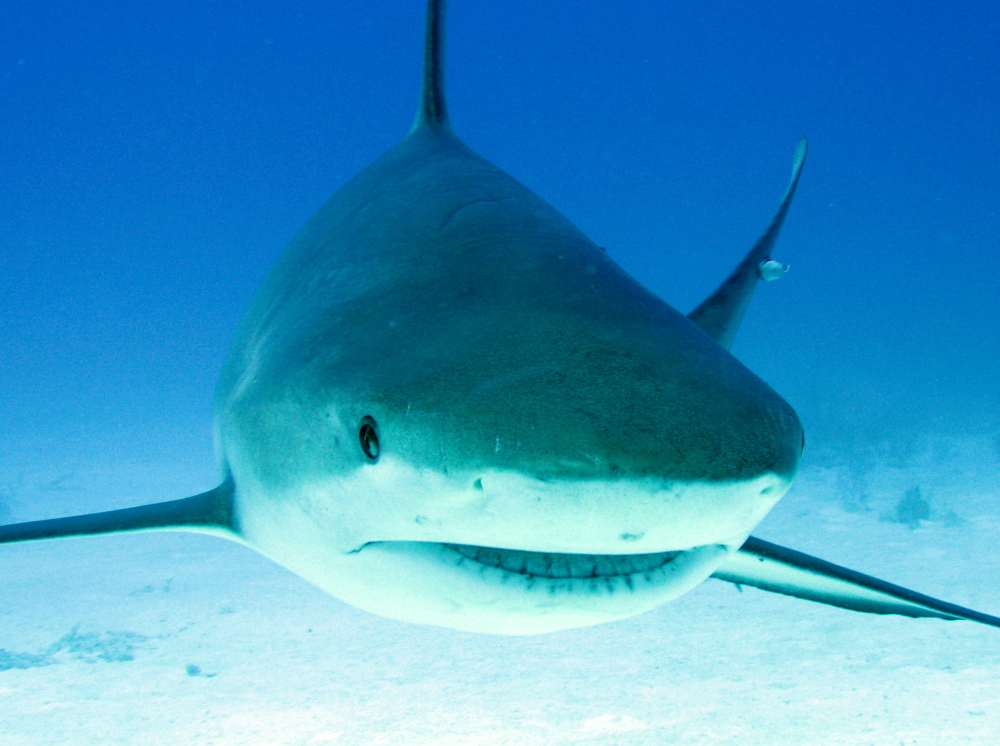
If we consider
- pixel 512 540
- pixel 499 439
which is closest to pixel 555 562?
pixel 512 540

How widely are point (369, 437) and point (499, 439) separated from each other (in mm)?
360

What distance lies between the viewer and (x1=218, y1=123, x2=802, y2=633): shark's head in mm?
1149

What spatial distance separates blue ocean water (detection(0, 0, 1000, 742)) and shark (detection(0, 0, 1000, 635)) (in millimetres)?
67845

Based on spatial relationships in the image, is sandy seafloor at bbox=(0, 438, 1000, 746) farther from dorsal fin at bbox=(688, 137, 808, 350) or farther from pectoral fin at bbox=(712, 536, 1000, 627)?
dorsal fin at bbox=(688, 137, 808, 350)

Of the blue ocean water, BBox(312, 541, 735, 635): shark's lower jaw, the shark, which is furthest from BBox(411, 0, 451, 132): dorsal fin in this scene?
the blue ocean water

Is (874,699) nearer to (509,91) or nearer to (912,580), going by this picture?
(912,580)

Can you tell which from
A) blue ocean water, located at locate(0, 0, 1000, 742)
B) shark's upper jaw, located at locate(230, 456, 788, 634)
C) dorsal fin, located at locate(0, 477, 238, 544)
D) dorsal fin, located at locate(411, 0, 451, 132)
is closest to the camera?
shark's upper jaw, located at locate(230, 456, 788, 634)

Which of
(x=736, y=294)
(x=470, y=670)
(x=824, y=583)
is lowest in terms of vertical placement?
(x=470, y=670)

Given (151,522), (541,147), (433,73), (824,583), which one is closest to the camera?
(151,522)

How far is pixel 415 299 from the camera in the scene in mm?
1863

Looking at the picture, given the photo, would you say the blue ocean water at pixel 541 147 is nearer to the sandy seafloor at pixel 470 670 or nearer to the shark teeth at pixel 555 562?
the sandy seafloor at pixel 470 670

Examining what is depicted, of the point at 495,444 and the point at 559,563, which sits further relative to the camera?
the point at 559,563

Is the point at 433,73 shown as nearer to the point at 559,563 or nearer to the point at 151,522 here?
the point at 151,522

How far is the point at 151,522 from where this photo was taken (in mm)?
2123
